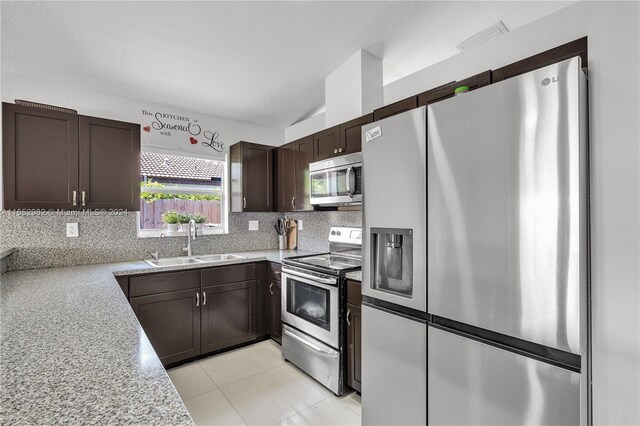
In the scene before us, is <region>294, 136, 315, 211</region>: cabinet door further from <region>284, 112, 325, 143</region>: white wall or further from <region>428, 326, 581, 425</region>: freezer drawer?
<region>428, 326, 581, 425</region>: freezer drawer

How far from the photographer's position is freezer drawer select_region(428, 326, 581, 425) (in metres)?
1.05

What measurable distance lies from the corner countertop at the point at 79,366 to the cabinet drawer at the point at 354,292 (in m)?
1.34

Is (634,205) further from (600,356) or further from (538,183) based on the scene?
(600,356)

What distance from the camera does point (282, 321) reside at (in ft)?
9.05

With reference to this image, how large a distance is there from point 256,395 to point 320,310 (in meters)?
0.76

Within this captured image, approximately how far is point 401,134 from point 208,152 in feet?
8.49

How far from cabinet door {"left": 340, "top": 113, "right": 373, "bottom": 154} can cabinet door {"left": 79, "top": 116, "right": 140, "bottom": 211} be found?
1812mm

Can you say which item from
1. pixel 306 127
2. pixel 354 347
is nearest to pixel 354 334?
pixel 354 347

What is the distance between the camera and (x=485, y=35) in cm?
223

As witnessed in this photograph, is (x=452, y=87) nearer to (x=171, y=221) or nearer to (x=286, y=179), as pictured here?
(x=286, y=179)

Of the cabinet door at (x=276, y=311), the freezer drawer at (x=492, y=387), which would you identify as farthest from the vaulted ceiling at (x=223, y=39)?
the freezer drawer at (x=492, y=387)

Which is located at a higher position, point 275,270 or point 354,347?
point 275,270

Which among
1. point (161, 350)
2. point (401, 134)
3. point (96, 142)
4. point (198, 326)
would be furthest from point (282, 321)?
point (96, 142)

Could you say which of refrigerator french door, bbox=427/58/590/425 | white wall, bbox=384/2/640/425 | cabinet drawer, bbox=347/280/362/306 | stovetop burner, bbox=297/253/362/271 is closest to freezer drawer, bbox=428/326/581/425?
refrigerator french door, bbox=427/58/590/425
